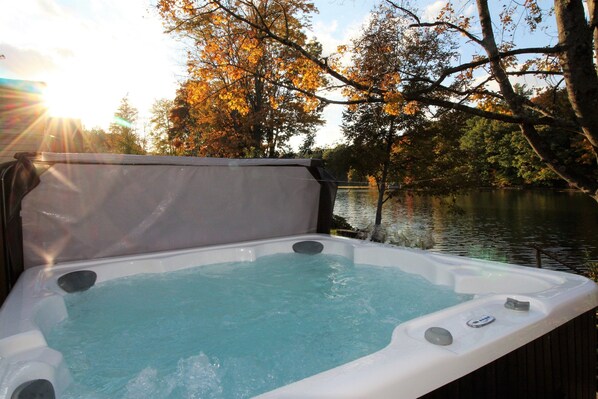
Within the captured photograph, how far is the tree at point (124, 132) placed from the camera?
20141 millimetres

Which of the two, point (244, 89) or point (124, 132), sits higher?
point (124, 132)

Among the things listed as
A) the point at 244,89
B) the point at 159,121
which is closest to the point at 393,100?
the point at 244,89

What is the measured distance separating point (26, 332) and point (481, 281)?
238 centimetres

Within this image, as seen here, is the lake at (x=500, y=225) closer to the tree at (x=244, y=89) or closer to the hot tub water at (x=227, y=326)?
the hot tub water at (x=227, y=326)

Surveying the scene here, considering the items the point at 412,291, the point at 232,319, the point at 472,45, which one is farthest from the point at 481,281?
the point at 472,45

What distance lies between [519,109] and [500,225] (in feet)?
40.5

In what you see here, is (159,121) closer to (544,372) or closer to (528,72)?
(528,72)

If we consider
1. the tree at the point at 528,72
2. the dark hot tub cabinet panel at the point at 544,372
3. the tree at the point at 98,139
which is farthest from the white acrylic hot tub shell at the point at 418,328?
the tree at the point at 98,139

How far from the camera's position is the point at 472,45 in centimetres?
423

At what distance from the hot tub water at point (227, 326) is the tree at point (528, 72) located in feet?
6.60

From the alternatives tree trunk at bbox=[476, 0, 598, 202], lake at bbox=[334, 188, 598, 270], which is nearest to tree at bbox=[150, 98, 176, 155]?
lake at bbox=[334, 188, 598, 270]

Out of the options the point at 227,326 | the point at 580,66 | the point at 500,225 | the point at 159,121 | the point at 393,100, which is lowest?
the point at 500,225

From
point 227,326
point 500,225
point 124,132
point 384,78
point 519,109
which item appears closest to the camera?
point 227,326

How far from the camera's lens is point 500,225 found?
1416 centimetres
